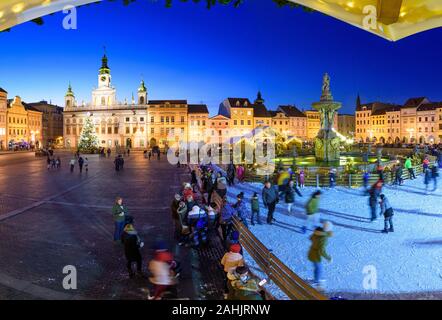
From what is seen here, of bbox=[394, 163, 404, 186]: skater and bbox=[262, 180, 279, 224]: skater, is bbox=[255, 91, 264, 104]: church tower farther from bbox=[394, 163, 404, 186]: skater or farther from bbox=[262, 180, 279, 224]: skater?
bbox=[262, 180, 279, 224]: skater

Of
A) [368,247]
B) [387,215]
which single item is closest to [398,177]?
[387,215]

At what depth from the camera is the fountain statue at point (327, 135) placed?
28875mm

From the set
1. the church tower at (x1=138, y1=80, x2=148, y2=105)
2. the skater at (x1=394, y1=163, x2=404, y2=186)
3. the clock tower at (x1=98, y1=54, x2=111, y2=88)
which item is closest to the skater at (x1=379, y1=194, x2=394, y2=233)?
the skater at (x1=394, y1=163, x2=404, y2=186)

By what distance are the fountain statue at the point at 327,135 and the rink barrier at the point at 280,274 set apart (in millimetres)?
22240

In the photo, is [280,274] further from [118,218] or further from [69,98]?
[69,98]

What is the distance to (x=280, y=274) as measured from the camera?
215 inches

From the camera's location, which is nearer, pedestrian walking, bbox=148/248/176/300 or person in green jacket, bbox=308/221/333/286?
pedestrian walking, bbox=148/248/176/300

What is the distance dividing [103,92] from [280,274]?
90756mm

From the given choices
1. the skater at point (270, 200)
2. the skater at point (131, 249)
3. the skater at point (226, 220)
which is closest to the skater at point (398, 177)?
the skater at point (270, 200)

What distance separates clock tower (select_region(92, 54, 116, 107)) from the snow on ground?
269 feet

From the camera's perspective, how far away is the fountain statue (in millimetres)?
28875

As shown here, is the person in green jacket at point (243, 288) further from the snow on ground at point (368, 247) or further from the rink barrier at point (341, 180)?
the rink barrier at point (341, 180)
